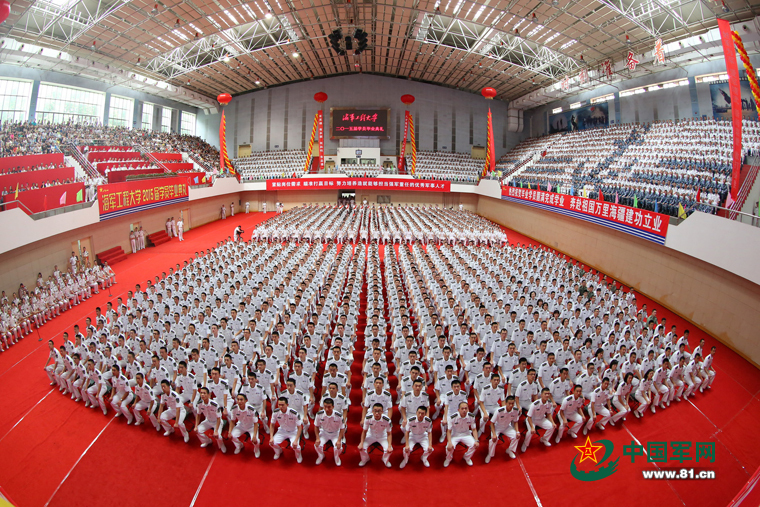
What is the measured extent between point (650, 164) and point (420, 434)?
20132 millimetres

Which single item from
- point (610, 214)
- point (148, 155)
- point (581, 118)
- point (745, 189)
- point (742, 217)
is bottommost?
point (742, 217)

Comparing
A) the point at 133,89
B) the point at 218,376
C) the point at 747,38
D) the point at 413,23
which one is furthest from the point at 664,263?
the point at 133,89

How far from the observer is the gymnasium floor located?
16.2 ft

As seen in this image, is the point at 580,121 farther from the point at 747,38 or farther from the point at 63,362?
the point at 63,362

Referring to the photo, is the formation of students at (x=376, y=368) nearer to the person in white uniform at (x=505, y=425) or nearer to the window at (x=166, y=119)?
the person in white uniform at (x=505, y=425)

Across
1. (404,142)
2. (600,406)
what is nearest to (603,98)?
(404,142)

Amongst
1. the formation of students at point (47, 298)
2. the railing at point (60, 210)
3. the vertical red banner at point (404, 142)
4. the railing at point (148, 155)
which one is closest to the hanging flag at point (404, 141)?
the vertical red banner at point (404, 142)

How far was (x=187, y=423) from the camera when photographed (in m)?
6.38

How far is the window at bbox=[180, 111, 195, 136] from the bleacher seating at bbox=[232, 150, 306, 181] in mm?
6695

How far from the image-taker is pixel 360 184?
31219 mm

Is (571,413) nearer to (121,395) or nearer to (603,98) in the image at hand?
(121,395)

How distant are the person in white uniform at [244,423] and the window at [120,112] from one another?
33.6 m

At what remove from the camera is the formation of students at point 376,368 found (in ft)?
18.2

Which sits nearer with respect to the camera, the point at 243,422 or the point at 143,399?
the point at 243,422
